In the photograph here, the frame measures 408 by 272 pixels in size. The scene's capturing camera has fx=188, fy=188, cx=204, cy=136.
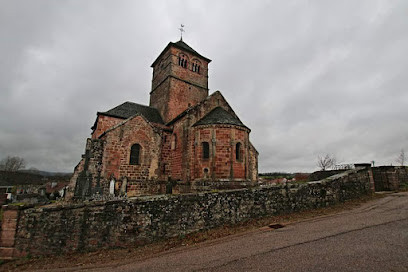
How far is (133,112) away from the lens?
21.8 m

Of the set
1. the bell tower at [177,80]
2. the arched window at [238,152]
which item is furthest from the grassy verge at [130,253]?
the bell tower at [177,80]

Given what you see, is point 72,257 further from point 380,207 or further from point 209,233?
point 380,207

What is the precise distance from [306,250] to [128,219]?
5605 mm

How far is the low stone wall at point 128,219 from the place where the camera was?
6156 mm

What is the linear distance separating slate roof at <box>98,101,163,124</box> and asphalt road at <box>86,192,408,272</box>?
16.4m

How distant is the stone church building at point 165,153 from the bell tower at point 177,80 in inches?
175

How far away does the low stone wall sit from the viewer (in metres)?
6.16

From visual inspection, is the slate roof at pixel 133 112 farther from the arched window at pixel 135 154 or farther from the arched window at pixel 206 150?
the arched window at pixel 206 150

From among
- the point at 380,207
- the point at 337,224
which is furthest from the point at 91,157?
the point at 380,207

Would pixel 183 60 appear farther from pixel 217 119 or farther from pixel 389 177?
pixel 389 177

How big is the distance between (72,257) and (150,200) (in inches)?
113

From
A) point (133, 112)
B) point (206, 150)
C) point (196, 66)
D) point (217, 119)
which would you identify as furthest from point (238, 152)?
point (196, 66)

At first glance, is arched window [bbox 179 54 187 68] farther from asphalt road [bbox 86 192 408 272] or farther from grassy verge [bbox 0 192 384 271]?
asphalt road [bbox 86 192 408 272]

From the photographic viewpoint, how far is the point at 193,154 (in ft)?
52.0
